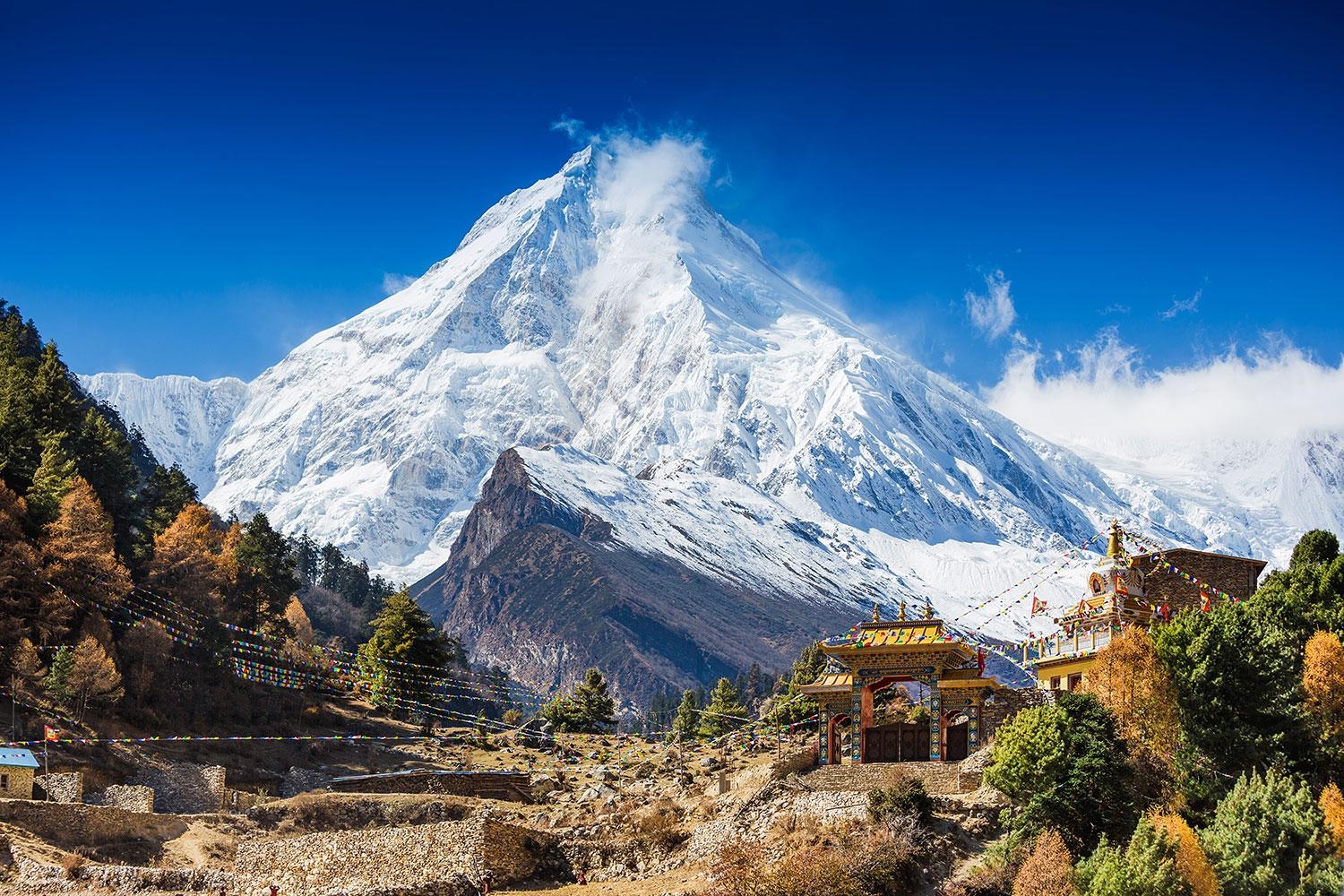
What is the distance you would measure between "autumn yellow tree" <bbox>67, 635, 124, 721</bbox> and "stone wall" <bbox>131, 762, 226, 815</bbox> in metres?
4.70

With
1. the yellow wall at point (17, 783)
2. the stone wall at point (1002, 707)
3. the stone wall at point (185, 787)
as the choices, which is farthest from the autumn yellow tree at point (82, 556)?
the stone wall at point (1002, 707)

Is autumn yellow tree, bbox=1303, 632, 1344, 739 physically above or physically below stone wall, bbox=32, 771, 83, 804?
above

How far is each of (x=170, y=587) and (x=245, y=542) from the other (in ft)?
44.8

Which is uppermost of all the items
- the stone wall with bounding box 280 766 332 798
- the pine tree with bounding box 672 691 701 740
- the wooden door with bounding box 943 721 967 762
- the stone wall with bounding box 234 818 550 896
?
the pine tree with bounding box 672 691 701 740

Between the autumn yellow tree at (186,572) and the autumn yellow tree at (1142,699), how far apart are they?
4808 centimetres

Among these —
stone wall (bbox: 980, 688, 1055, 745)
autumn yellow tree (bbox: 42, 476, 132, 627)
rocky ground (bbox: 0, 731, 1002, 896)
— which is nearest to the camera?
rocky ground (bbox: 0, 731, 1002, 896)

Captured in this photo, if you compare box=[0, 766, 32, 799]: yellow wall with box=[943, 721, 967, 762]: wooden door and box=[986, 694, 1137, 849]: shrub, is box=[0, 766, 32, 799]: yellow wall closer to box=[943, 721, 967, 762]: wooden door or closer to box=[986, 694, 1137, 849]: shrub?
box=[943, 721, 967, 762]: wooden door

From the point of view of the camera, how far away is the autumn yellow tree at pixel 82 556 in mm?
67625

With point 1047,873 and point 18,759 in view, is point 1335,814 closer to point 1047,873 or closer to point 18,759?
point 1047,873

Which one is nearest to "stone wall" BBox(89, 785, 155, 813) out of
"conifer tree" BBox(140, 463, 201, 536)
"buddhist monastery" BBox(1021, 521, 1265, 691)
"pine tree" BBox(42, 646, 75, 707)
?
"pine tree" BBox(42, 646, 75, 707)

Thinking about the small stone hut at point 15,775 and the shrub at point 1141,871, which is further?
the small stone hut at point 15,775

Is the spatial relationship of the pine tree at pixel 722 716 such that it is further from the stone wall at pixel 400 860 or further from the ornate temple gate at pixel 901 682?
the stone wall at pixel 400 860

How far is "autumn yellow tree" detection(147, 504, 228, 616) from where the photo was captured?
76.2 meters

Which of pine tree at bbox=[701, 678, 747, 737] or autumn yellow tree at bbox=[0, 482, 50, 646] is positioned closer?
autumn yellow tree at bbox=[0, 482, 50, 646]
